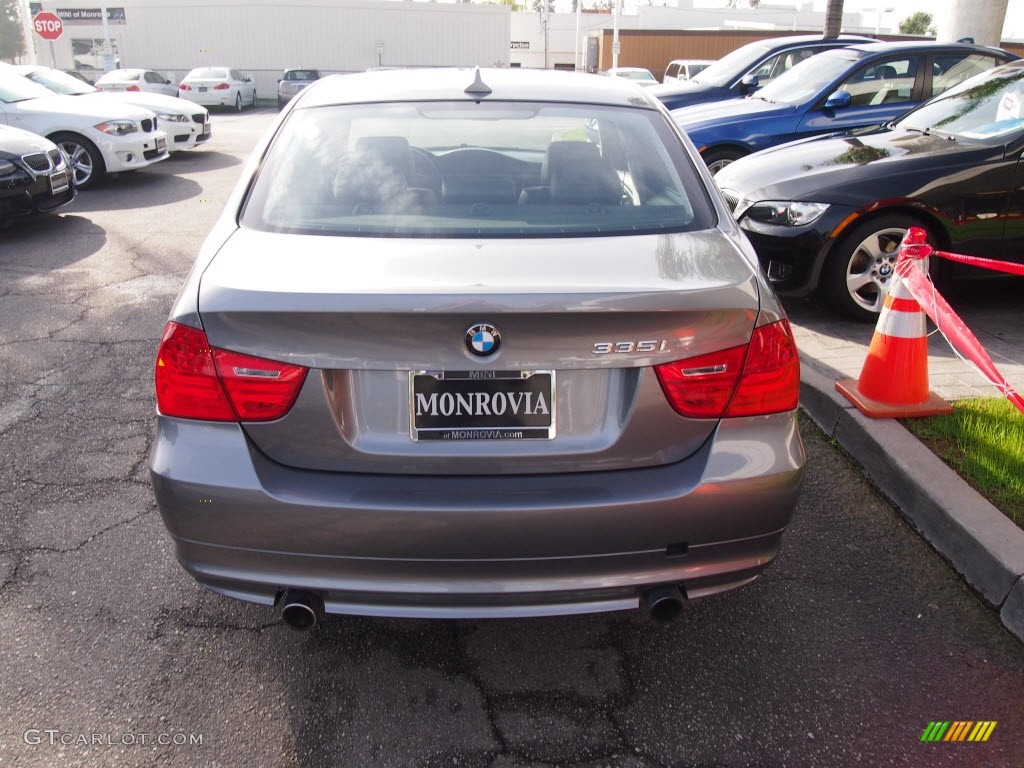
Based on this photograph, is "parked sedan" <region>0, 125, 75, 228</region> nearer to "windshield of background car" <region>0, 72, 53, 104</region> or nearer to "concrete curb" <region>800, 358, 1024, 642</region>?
"windshield of background car" <region>0, 72, 53, 104</region>

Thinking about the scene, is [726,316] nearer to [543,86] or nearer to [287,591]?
[287,591]

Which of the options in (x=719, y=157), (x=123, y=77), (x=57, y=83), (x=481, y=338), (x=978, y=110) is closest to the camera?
(x=481, y=338)

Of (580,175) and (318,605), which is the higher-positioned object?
(580,175)

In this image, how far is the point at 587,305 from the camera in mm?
2062

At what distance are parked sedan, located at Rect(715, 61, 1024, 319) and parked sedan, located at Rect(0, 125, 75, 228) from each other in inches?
265

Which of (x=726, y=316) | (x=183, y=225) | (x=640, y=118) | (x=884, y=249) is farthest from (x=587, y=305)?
(x=183, y=225)

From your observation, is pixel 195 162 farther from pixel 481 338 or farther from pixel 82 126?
pixel 481 338

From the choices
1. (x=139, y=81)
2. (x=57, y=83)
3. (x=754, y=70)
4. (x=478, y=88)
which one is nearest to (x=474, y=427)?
(x=478, y=88)

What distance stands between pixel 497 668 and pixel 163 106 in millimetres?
13532

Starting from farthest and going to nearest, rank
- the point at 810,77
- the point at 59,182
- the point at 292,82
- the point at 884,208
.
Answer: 1. the point at 292,82
2. the point at 810,77
3. the point at 59,182
4. the point at 884,208

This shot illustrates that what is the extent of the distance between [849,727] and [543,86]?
245cm

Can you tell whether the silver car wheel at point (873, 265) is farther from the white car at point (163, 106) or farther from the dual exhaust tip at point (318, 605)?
the white car at point (163, 106)

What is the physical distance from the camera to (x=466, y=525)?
6.86ft

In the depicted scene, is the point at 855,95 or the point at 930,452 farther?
the point at 855,95
